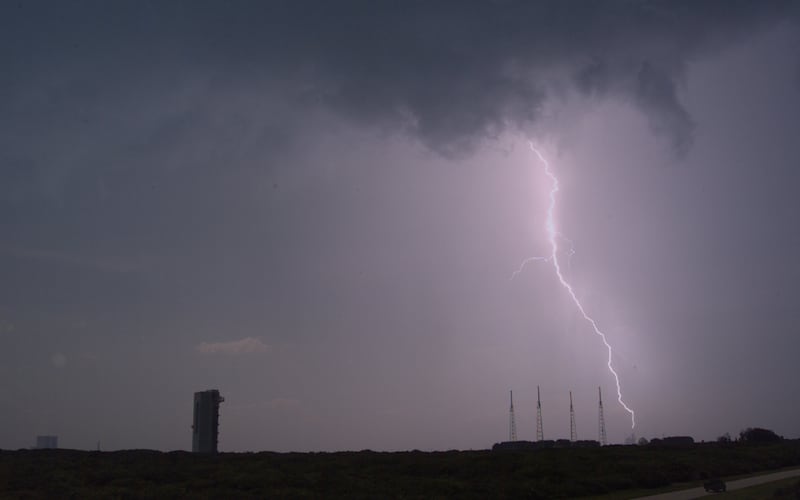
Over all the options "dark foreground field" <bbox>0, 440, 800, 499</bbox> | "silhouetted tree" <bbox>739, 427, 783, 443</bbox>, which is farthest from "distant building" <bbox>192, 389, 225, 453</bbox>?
"silhouetted tree" <bbox>739, 427, 783, 443</bbox>

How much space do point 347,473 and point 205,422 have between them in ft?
76.4

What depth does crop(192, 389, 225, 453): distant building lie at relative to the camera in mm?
69375

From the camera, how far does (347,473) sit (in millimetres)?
51406

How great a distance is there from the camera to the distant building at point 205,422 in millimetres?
69375

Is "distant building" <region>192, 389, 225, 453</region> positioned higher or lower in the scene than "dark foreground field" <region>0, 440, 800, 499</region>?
higher

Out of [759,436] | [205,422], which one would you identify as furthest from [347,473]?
[759,436]

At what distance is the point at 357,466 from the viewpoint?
182 feet

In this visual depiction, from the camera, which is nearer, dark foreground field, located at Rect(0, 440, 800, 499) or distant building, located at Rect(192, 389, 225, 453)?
dark foreground field, located at Rect(0, 440, 800, 499)

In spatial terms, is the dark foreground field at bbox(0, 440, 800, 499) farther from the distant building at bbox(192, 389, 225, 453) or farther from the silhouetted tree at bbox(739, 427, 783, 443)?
the silhouetted tree at bbox(739, 427, 783, 443)

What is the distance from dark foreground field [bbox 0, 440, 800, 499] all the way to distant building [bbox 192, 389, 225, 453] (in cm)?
474

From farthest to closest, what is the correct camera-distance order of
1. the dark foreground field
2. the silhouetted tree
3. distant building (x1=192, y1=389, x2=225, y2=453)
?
1. the silhouetted tree
2. distant building (x1=192, y1=389, x2=225, y2=453)
3. the dark foreground field

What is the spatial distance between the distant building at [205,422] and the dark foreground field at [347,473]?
4.74m

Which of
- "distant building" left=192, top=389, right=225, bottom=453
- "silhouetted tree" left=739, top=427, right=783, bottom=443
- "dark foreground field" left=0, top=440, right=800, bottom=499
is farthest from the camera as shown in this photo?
"silhouetted tree" left=739, top=427, right=783, bottom=443

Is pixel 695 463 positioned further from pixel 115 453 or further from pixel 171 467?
pixel 115 453
